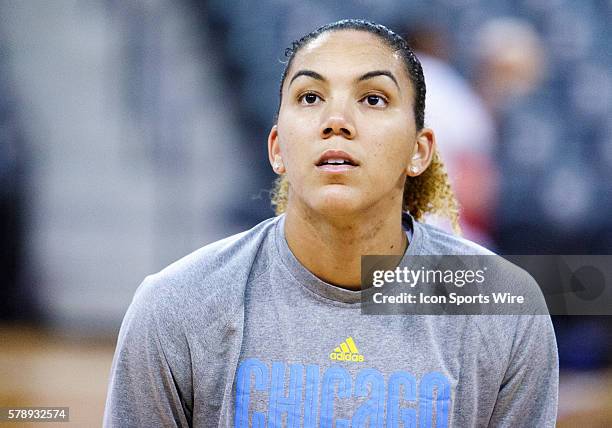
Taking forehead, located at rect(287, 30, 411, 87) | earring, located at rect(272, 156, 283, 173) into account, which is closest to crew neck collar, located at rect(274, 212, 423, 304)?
earring, located at rect(272, 156, 283, 173)

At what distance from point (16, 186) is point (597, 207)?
257 cm

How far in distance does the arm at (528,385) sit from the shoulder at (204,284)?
0.54 meters

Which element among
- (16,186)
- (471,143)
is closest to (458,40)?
(471,143)

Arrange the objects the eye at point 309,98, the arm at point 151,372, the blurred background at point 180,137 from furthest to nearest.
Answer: the blurred background at point 180,137 < the eye at point 309,98 < the arm at point 151,372

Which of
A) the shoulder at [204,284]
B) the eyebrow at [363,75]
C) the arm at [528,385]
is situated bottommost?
the arm at [528,385]

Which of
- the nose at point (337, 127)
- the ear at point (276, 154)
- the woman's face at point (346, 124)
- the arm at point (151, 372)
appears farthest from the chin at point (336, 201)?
the arm at point (151, 372)

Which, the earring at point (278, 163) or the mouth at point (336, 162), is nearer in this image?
the mouth at point (336, 162)

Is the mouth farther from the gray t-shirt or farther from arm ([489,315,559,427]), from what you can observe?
arm ([489,315,559,427])

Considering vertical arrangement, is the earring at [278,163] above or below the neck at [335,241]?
above

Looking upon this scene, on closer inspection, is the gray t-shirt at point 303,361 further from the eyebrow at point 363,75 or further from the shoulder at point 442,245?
the eyebrow at point 363,75

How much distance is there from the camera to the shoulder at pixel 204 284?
166cm

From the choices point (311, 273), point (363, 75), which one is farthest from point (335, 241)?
point (363, 75)

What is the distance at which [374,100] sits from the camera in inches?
68.0

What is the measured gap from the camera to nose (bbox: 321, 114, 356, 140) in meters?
1.64
